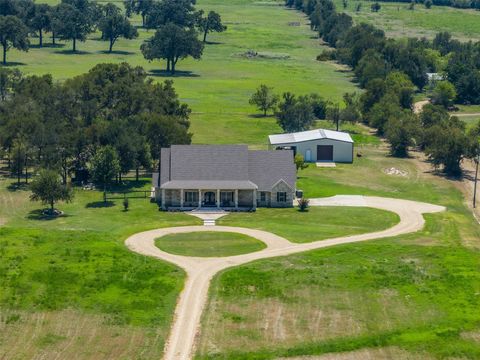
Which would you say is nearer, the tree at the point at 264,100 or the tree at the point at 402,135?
the tree at the point at 402,135

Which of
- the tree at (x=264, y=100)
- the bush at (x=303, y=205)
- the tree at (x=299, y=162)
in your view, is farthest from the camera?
the tree at (x=264, y=100)

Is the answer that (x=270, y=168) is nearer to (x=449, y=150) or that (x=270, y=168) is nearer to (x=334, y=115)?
(x=449, y=150)

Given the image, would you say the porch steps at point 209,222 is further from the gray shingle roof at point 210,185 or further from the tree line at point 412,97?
the tree line at point 412,97

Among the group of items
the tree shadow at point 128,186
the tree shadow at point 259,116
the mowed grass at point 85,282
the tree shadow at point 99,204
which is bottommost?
the mowed grass at point 85,282

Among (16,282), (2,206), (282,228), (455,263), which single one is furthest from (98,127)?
(455,263)

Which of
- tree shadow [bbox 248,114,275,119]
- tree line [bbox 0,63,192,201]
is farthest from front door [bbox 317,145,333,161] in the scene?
tree shadow [bbox 248,114,275,119]

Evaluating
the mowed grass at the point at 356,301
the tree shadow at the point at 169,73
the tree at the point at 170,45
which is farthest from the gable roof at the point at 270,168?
the tree at the point at 170,45

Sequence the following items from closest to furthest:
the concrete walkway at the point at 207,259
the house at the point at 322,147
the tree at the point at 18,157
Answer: the concrete walkway at the point at 207,259 → the tree at the point at 18,157 → the house at the point at 322,147
